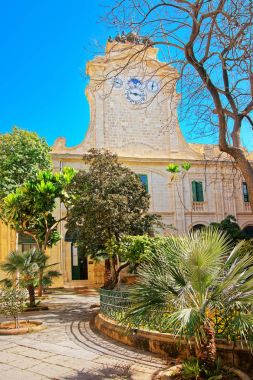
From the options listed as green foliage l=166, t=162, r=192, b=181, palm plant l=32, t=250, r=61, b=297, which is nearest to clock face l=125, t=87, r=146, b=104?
green foliage l=166, t=162, r=192, b=181

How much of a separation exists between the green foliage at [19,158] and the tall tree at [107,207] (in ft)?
19.9

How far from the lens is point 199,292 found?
16.1 feet

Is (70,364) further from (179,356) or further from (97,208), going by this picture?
(97,208)

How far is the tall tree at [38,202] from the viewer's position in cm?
1811

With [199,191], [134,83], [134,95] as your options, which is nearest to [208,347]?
[199,191]

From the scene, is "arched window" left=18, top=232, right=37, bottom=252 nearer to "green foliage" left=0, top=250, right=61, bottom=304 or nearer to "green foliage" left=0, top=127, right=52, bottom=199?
"green foliage" left=0, top=127, right=52, bottom=199

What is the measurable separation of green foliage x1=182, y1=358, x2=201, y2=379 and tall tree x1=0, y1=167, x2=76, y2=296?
13276mm

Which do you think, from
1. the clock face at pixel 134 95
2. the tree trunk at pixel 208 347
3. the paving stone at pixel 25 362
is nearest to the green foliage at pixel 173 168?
the clock face at pixel 134 95

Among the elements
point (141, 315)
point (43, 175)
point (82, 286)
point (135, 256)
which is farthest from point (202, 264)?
point (82, 286)

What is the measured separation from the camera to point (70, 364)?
626 cm

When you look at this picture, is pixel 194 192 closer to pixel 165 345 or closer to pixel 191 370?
pixel 165 345

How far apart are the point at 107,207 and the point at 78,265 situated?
12116 mm

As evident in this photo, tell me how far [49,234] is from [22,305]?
10.4 metres

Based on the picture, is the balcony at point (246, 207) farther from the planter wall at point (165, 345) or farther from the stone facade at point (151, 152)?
the planter wall at point (165, 345)
